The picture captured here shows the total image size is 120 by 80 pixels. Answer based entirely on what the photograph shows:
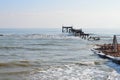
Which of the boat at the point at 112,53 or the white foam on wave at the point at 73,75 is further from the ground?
the boat at the point at 112,53

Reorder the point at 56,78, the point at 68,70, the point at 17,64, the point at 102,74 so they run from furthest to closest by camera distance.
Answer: the point at 17,64
the point at 68,70
the point at 102,74
the point at 56,78

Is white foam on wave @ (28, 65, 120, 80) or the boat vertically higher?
the boat

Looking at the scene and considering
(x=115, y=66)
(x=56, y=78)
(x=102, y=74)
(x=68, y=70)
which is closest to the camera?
(x=56, y=78)

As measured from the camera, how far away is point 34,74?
24188 millimetres

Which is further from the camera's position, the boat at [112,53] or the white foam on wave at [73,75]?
the boat at [112,53]

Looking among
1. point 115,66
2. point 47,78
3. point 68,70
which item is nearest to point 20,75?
point 47,78

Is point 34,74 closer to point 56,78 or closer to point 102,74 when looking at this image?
point 56,78

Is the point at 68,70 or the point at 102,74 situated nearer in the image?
the point at 102,74

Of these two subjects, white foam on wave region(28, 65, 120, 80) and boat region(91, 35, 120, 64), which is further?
boat region(91, 35, 120, 64)

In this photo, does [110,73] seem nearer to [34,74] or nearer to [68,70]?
[68,70]

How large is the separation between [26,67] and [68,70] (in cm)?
500

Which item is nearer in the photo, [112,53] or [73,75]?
[73,75]

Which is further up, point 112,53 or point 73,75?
point 112,53

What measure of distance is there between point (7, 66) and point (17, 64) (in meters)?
1.60
